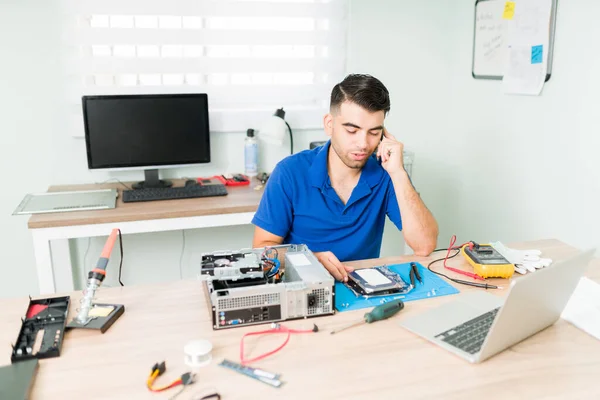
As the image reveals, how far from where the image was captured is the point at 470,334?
121cm

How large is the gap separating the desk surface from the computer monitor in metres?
0.21

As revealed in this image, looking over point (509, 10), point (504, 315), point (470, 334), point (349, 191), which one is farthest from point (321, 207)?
point (509, 10)

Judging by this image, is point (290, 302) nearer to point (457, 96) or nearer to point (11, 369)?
point (11, 369)

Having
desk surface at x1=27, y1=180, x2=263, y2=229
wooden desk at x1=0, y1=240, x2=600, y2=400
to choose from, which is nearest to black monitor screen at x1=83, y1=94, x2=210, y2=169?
desk surface at x1=27, y1=180, x2=263, y2=229

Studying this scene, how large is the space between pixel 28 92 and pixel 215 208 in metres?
1.16

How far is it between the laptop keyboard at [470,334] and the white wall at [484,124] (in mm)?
1229

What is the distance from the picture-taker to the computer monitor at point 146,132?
101 inches

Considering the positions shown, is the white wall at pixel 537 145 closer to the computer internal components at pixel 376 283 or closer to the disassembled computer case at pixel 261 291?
the computer internal components at pixel 376 283

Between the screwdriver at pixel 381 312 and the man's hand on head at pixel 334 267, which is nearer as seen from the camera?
the screwdriver at pixel 381 312

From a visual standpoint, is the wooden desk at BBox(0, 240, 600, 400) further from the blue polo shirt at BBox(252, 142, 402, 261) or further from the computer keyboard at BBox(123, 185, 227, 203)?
the computer keyboard at BBox(123, 185, 227, 203)

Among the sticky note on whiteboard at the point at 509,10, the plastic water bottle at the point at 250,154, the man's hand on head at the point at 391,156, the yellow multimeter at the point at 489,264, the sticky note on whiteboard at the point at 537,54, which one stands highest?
the sticky note on whiteboard at the point at 509,10

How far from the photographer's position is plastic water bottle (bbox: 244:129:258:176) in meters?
2.91

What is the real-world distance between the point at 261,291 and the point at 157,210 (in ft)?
4.16

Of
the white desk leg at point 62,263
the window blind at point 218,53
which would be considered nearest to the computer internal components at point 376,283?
the window blind at point 218,53
